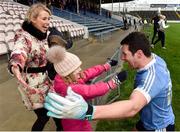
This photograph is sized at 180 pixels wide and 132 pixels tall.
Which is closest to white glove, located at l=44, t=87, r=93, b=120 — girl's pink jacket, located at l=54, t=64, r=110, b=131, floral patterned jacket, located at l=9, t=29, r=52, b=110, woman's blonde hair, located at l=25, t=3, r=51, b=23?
girl's pink jacket, located at l=54, t=64, r=110, b=131

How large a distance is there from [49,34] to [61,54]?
1.18m

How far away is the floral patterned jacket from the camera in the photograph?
4.49 m

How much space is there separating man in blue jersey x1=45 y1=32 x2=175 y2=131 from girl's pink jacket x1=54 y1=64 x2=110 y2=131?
0.30 meters

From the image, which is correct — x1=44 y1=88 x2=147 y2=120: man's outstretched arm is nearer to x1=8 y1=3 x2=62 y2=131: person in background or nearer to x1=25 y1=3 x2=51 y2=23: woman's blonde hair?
x1=8 y1=3 x2=62 y2=131: person in background

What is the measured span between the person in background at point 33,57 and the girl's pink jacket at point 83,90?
0.75 m

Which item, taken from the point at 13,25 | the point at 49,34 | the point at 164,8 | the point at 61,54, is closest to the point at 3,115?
the point at 49,34

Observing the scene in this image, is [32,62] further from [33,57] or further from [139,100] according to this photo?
[139,100]

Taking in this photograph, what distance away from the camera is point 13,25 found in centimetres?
1488

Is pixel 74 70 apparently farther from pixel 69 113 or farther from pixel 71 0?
pixel 71 0

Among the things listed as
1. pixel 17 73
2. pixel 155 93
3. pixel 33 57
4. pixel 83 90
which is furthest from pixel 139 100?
pixel 33 57

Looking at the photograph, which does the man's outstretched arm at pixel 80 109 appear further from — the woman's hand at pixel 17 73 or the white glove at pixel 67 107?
the woman's hand at pixel 17 73

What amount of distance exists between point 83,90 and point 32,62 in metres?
1.54

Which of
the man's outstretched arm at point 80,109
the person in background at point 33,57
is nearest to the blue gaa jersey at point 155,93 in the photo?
the man's outstretched arm at point 80,109

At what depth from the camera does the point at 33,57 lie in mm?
4605
